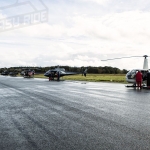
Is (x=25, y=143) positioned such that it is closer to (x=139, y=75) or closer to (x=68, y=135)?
(x=68, y=135)

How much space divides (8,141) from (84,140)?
158cm

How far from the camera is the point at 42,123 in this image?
7.00 metres

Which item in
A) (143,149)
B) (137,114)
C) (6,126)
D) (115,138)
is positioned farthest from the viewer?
(137,114)

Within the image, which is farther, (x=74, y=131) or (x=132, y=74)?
(x=132, y=74)

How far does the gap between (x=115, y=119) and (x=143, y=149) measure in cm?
293

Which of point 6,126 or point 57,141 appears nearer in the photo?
point 57,141

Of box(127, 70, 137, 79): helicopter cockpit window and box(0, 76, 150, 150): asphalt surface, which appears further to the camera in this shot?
box(127, 70, 137, 79): helicopter cockpit window

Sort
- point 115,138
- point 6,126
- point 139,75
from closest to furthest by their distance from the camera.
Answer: point 115,138, point 6,126, point 139,75

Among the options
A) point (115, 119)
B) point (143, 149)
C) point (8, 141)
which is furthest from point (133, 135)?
point (8, 141)

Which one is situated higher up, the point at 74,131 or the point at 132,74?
the point at 132,74

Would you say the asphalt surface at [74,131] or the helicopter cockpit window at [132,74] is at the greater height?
the helicopter cockpit window at [132,74]

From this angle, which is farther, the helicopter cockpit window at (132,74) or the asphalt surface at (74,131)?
the helicopter cockpit window at (132,74)

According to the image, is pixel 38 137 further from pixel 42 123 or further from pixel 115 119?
pixel 115 119

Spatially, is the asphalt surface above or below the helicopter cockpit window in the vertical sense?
below
